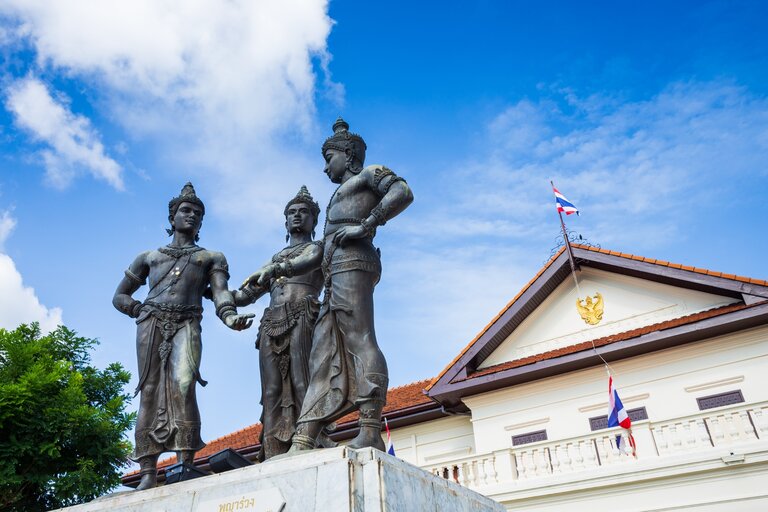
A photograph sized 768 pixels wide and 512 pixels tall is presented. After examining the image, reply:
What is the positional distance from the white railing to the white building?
0.9 inches

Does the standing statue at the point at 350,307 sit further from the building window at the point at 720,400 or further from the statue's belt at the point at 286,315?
the building window at the point at 720,400

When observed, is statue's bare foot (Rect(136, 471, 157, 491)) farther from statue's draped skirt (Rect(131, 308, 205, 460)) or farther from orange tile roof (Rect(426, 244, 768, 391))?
orange tile roof (Rect(426, 244, 768, 391))

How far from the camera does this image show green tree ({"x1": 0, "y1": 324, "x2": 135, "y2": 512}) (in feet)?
38.4

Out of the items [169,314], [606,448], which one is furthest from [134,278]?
[606,448]

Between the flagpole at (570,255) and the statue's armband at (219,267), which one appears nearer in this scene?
the statue's armband at (219,267)

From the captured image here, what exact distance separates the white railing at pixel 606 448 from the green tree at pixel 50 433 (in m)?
6.77

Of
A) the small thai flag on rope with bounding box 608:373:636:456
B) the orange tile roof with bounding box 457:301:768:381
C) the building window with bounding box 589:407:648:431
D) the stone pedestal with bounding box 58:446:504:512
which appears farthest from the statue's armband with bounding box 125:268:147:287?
the building window with bounding box 589:407:648:431

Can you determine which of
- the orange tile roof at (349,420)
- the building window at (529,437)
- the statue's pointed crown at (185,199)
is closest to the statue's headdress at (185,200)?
the statue's pointed crown at (185,199)

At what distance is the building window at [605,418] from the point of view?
14.9 m

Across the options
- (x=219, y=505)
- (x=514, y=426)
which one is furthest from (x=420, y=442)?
(x=219, y=505)

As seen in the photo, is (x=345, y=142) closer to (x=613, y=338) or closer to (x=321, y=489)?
(x=321, y=489)

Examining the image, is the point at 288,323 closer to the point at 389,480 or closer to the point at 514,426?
the point at 389,480

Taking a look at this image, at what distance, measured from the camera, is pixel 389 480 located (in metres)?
3.43

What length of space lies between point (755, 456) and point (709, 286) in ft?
15.7
